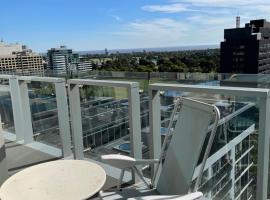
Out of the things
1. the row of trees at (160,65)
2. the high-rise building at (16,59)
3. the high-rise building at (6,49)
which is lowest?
the row of trees at (160,65)

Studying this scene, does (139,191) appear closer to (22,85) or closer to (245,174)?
(245,174)

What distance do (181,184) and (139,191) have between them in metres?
0.38

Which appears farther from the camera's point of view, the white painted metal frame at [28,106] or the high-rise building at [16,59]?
the high-rise building at [16,59]

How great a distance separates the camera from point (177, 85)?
2377 mm

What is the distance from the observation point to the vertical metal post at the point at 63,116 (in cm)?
364

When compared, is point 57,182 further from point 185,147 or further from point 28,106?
point 28,106

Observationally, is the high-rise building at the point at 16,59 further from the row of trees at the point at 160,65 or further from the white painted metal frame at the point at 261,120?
the white painted metal frame at the point at 261,120

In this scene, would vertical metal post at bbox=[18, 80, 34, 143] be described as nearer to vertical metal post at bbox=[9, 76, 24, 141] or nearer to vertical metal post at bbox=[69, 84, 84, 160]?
vertical metal post at bbox=[9, 76, 24, 141]

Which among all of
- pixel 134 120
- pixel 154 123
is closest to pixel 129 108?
pixel 134 120

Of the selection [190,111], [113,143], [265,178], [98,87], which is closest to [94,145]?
[113,143]

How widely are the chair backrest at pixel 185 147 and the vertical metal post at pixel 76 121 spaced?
1818mm

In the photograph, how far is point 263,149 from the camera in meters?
1.80

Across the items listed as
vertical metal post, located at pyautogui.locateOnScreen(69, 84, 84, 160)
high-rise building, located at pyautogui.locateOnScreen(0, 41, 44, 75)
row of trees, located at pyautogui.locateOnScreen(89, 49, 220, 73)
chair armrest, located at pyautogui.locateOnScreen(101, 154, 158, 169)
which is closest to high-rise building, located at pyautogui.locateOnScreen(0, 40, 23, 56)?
high-rise building, located at pyautogui.locateOnScreen(0, 41, 44, 75)

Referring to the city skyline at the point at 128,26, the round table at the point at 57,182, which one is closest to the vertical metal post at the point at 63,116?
the round table at the point at 57,182
